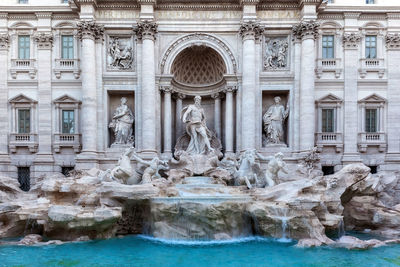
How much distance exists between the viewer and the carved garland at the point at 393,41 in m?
19.3

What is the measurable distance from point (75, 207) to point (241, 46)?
Result: 42.5ft

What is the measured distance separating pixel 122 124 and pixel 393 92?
1700cm

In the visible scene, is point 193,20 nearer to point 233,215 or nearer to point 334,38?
point 334,38

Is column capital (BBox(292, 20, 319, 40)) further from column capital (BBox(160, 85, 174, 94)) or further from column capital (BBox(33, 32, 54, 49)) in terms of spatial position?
column capital (BBox(33, 32, 54, 49))

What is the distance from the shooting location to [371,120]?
19484 mm

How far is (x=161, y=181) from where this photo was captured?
561 inches

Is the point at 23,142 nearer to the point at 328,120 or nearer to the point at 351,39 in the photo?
the point at 328,120

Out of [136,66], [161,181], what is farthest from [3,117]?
[161,181]

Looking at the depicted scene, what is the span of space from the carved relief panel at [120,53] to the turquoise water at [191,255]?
36.0 ft

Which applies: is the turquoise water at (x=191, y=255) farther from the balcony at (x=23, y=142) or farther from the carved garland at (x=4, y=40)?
the carved garland at (x=4, y=40)

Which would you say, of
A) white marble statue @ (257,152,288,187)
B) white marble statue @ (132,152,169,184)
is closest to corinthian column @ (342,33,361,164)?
white marble statue @ (257,152,288,187)

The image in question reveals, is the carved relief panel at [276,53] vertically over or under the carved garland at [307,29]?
under

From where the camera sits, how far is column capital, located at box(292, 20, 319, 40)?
18.0 meters

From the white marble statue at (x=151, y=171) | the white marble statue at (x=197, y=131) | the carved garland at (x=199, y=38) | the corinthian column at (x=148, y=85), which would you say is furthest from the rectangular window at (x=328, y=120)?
the white marble statue at (x=151, y=171)
